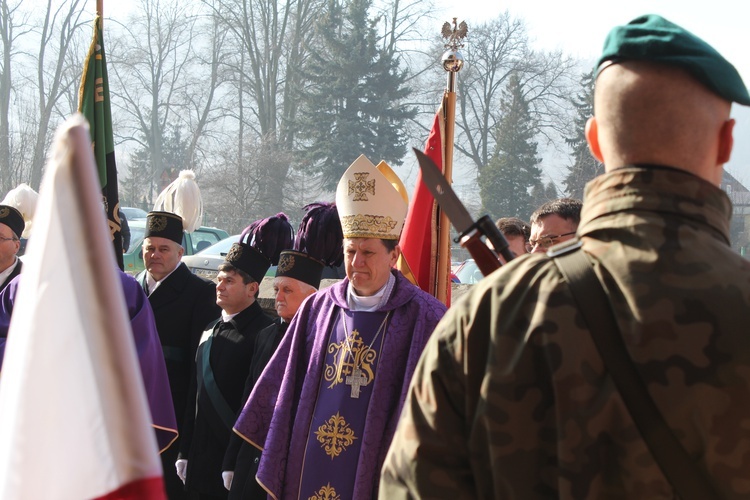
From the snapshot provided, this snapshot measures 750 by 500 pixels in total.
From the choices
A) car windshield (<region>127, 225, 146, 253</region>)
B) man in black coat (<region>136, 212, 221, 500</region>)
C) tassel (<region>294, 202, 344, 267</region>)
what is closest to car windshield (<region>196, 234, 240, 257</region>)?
car windshield (<region>127, 225, 146, 253</region>)

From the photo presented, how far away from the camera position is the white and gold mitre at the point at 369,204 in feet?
15.4

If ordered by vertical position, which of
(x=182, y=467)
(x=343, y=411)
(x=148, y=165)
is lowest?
(x=182, y=467)

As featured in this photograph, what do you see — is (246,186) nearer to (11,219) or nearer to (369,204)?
(11,219)

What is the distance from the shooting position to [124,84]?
45312mm

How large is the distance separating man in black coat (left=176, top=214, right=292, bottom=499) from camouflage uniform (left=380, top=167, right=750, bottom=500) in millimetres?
3517

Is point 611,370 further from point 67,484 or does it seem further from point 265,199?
point 265,199

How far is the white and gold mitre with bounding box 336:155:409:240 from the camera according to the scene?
469 centimetres

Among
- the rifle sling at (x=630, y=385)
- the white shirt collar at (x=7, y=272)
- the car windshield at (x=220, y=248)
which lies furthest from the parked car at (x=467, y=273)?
the rifle sling at (x=630, y=385)

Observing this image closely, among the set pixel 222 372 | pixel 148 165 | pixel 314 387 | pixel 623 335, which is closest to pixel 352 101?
pixel 148 165

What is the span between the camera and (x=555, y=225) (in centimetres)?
492

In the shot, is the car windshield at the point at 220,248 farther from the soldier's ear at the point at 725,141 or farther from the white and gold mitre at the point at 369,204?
the soldier's ear at the point at 725,141

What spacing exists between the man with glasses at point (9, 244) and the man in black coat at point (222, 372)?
→ 1647 millimetres

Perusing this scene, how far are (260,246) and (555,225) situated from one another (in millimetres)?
1950

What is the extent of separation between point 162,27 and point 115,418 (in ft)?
152
